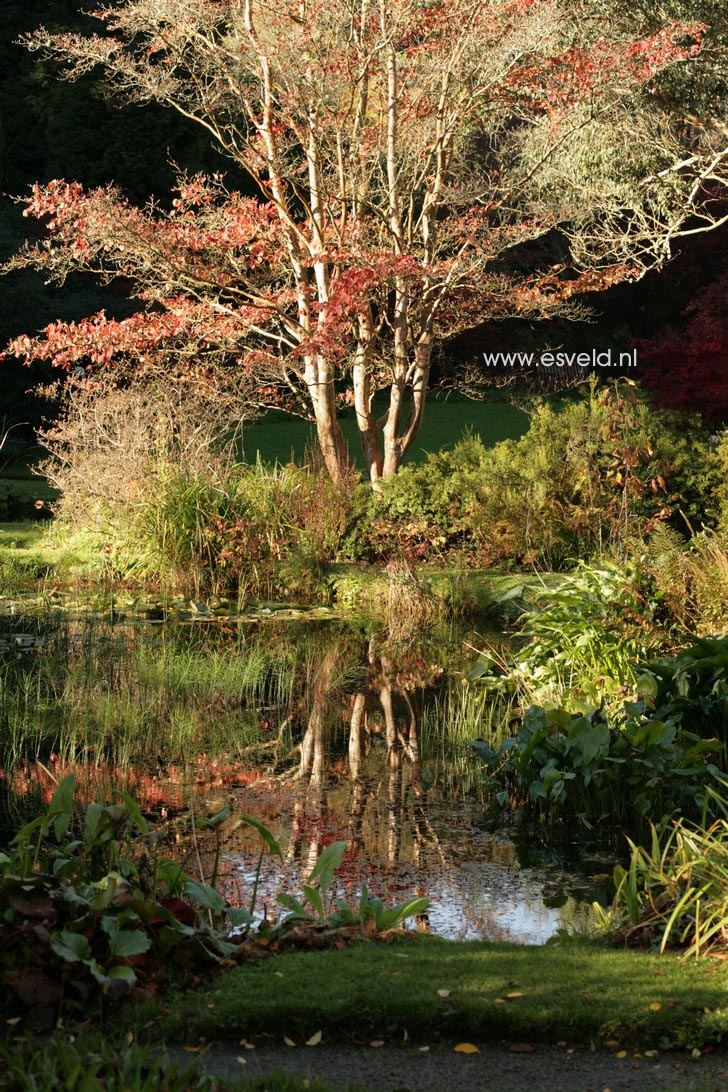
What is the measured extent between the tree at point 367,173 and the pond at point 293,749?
4113 mm

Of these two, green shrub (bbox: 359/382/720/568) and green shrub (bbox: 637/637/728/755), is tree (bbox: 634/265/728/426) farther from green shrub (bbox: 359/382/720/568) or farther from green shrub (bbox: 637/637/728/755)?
green shrub (bbox: 637/637/728/755)

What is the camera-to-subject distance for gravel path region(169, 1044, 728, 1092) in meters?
2.99

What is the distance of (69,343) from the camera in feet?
45.7

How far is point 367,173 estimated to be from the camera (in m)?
14.5

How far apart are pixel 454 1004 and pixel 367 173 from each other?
1244 centimetres

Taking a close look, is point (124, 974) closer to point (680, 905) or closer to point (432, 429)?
point (680, 905)

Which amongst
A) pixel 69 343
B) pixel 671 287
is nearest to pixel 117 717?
pixel 69 343

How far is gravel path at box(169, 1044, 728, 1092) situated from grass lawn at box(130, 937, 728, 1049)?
0.06 meters

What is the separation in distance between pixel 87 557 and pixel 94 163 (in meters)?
16.3

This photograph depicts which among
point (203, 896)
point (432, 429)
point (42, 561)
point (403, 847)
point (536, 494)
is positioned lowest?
point (403, 847)

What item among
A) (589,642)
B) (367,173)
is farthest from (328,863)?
(367,173)

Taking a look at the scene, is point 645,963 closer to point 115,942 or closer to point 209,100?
point 115,942

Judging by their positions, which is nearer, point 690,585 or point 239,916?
point 239,916

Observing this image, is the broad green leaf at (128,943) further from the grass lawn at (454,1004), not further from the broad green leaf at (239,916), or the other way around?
the broad green leaf at (239,916)
